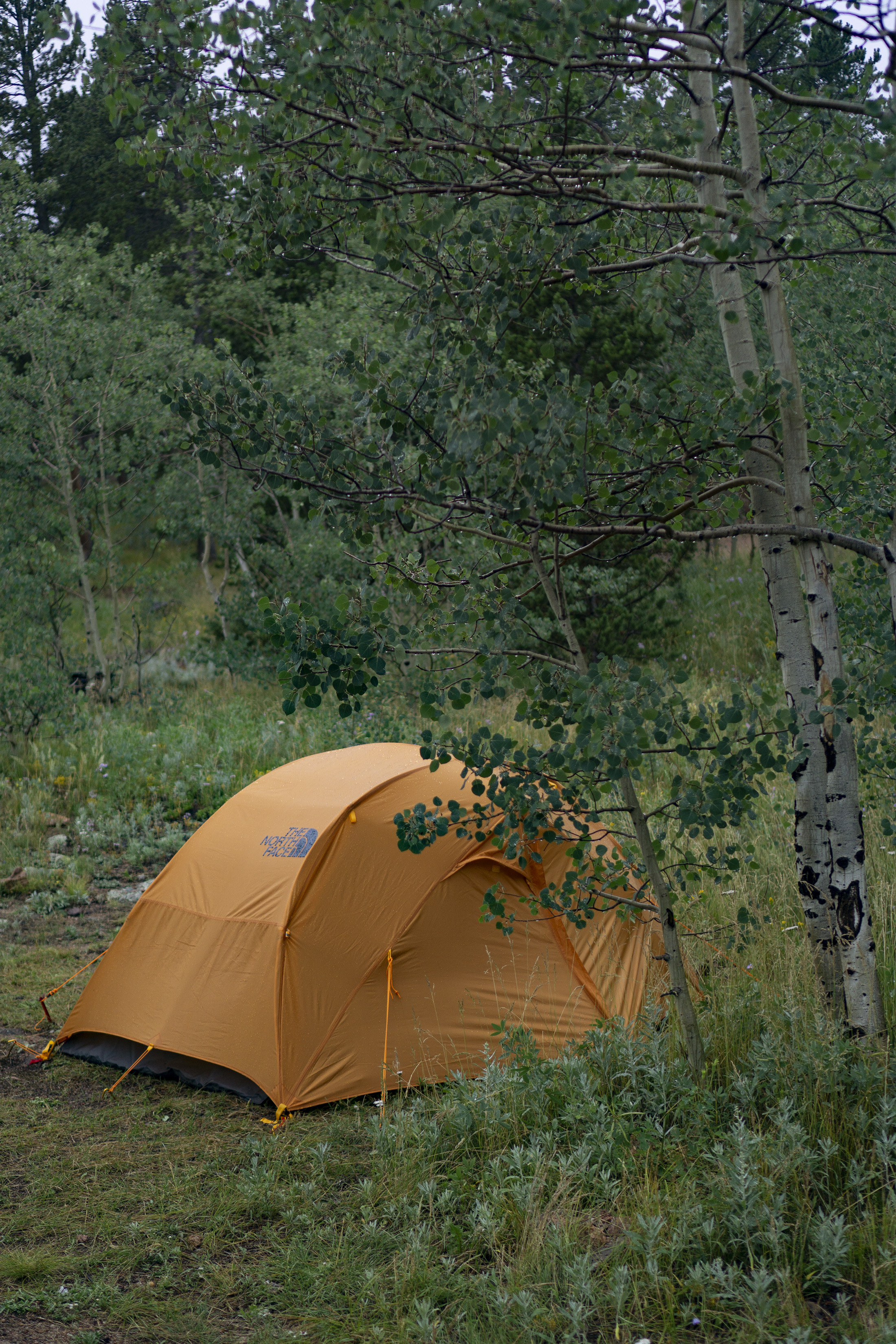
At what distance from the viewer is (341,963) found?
17.6 ft

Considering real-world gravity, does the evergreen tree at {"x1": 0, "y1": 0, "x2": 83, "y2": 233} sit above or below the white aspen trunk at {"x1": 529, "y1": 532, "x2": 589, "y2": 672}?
above

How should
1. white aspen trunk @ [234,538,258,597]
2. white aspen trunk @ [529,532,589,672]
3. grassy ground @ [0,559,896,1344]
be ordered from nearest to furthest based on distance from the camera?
grassy ground @ [0,559,896,1344] → white aspen trunk @ [529,532,589,672] → white aspen trunk @ [234,538,258,597]

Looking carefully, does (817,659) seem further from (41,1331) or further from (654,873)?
(41,1331)

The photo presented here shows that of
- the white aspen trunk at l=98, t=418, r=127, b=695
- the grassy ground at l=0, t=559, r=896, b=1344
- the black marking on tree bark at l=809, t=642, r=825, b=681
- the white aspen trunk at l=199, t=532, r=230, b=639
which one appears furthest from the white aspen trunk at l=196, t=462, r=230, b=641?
the black marking on tree bark at l=809, t=642, r=825, b=681

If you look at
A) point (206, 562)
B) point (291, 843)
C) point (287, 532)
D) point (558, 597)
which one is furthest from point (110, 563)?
point (558, 597)

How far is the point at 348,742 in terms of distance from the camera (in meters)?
10.7

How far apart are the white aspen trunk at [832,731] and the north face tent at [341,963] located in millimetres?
1666

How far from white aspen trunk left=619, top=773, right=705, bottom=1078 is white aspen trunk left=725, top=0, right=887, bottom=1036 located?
1.91ft

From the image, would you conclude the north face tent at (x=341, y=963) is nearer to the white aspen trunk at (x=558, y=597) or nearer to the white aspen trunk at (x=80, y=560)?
the white aspen trunk at (x=558, y=597)

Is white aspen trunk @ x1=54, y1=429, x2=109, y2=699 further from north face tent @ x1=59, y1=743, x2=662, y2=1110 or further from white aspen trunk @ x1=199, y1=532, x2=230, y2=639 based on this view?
north face tent @ x1=59, y1=743, x2=662, y2=1110

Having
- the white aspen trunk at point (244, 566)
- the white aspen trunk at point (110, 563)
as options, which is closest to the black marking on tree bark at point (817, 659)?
the white aspen trunk at point (244, 566)

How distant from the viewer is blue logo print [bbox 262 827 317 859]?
18.5ft

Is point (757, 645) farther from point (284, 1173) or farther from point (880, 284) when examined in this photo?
point (284, 1173)

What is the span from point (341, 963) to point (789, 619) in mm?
2822
